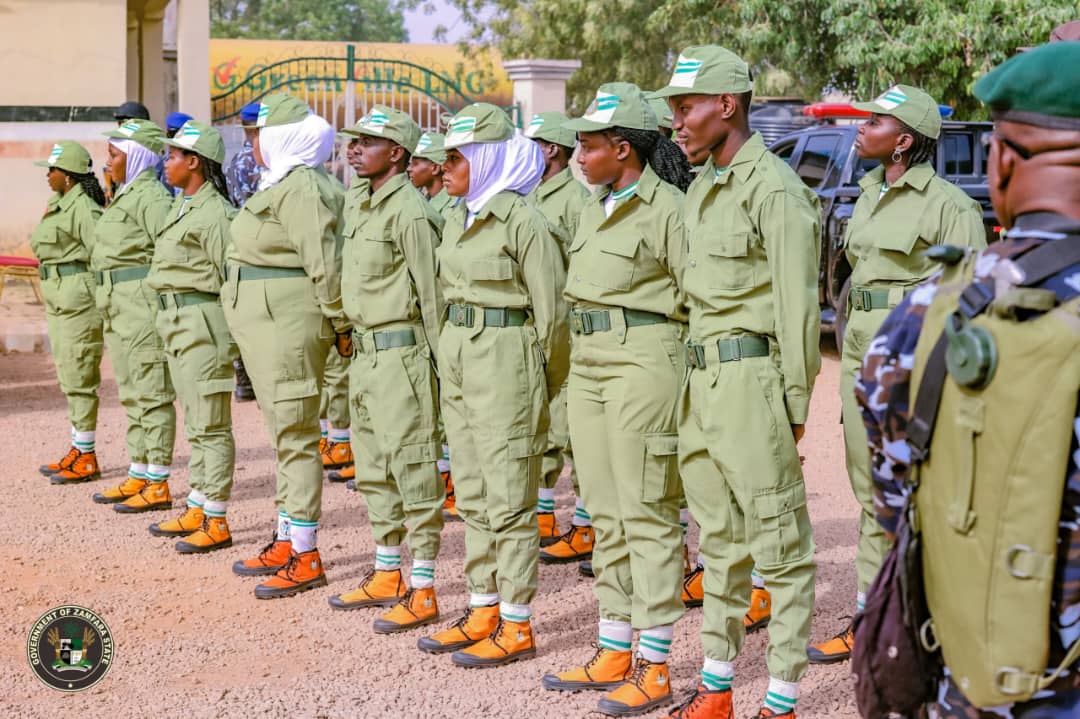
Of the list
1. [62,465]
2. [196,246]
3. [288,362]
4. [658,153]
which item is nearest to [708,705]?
[658,153]

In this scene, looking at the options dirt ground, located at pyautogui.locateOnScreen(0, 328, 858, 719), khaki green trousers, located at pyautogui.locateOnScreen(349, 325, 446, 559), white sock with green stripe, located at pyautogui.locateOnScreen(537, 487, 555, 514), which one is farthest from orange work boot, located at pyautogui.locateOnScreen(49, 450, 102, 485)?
khaki green trousers, located at pyautogui.locateOnScreen(349, 325, 446, 559)

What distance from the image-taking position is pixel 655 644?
4.85 meters

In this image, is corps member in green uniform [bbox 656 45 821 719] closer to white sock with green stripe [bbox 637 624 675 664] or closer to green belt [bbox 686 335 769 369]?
green belt [bbox 686 335 769 369]

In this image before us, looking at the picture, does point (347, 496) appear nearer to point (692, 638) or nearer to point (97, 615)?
point (97, 615)

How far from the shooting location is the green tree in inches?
2037

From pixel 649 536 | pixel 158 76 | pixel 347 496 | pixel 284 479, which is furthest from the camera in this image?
pixel 158 76

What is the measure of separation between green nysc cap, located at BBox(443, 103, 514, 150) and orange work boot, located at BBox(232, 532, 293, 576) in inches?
93.5

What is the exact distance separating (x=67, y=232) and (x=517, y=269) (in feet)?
15.0

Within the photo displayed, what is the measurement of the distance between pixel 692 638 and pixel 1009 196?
375 centimetres

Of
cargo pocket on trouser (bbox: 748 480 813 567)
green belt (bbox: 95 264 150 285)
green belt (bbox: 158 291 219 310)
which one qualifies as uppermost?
green belt (bbox: 95 264 150 285)

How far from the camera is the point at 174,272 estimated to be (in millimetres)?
7176

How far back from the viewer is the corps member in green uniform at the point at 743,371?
14.2 feet

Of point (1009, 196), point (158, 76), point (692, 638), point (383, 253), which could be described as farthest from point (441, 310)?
point (158, 76)

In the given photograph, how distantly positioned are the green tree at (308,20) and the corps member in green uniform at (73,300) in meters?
40.5
